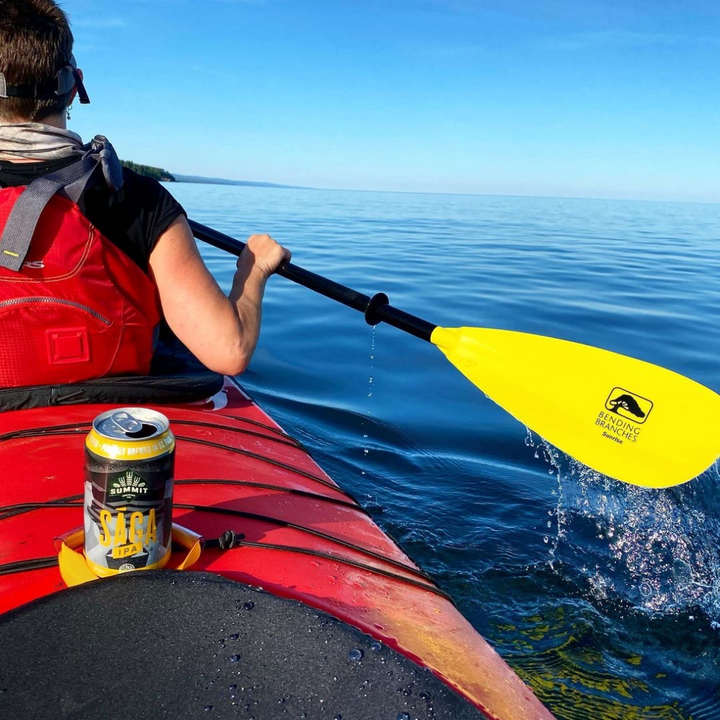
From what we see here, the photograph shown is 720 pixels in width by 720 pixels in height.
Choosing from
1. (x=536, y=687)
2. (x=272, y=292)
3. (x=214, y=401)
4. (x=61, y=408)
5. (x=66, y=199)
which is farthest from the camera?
(x=272, y=292)

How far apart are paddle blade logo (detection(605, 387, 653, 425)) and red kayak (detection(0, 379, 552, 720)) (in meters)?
1.28

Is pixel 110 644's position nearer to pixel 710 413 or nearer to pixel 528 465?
pixel 710 413

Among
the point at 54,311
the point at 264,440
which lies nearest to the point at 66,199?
the point at 54,311

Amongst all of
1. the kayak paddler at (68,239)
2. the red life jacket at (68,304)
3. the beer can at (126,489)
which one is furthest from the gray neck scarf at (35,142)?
the beer can at (126,489)

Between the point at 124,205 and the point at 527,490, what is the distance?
280 cm

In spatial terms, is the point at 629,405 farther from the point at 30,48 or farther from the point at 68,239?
the point at 30,48

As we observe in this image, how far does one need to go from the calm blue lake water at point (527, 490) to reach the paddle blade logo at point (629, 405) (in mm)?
765

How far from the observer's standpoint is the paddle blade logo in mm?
2922

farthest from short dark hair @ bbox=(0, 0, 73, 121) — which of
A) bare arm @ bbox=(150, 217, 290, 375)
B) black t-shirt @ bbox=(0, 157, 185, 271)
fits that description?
bare arm @ bbox=(150, 217, 290, 375)

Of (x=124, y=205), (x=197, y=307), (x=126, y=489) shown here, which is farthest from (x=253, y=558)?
(x=124, y=205)

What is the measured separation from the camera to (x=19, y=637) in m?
1.27

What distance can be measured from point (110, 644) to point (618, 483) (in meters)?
3.45

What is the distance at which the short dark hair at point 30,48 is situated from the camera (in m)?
1.88

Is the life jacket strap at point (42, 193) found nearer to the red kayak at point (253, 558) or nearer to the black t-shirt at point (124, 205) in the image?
the black t-shirt at point (124, 205)
